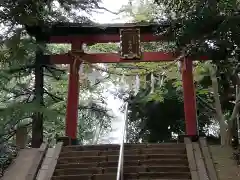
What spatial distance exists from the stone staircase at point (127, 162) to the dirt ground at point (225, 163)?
0.68 meters

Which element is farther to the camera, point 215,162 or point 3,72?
point 3,72

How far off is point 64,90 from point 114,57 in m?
4.78

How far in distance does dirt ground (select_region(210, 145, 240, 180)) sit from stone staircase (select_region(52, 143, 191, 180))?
0.68m

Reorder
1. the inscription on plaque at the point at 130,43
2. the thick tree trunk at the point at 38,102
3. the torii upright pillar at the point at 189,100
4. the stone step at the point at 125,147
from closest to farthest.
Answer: the stone step at the point at 125,147, the thick tree trunk at the point at 38,102, the torii upright pillar at the point at 189,100, the inscription on plaque at the point at 130,43

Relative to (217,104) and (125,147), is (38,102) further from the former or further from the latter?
(217,104)

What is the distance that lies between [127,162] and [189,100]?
145 inches

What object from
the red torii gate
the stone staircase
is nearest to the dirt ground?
the stone staircase

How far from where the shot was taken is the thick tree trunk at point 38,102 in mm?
10500

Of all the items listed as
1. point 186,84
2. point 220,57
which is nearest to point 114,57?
point 186,84

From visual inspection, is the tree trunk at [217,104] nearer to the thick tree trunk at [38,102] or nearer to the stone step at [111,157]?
the stone step at [111,157]

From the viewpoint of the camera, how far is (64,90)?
15617 millimetres

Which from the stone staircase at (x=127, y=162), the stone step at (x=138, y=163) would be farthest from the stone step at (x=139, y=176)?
the stone step at (x=138, y=163)

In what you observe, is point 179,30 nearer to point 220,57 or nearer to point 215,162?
point 220,57

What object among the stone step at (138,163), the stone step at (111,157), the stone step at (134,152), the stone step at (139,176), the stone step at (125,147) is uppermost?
the stone step at (125,147)
